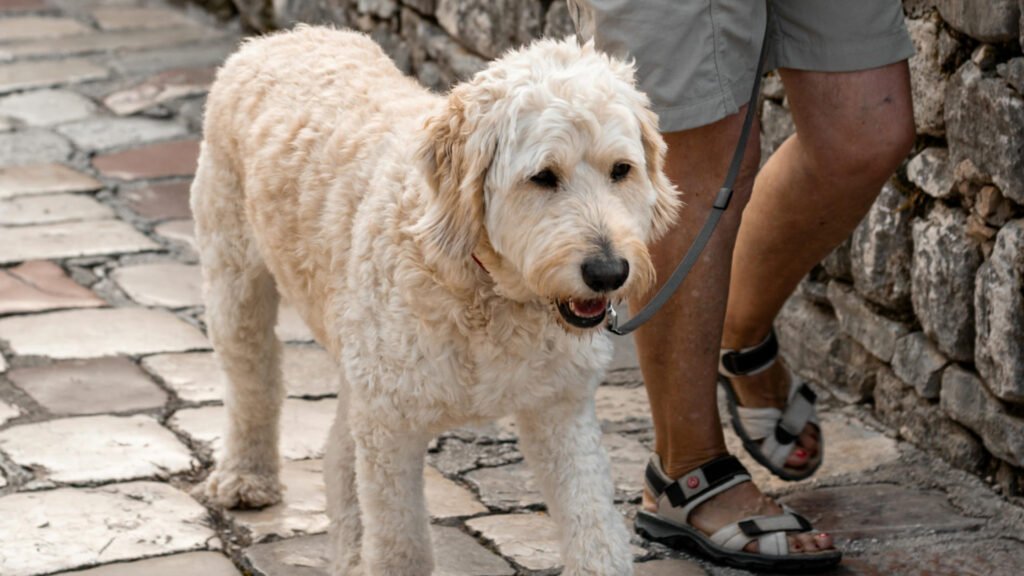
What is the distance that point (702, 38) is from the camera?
333cm

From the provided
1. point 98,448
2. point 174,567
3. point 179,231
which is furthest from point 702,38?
point 179,231

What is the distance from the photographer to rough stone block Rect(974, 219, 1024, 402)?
3.79m

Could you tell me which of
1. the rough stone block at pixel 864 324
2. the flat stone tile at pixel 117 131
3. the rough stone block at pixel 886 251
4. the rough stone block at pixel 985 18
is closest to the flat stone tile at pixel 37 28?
the flat stone tile at pixel 117 131

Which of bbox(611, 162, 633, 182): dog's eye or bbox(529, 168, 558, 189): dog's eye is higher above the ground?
bbox(611, 162, 633, 182): dog's eye

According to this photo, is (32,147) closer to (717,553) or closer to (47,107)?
(47,107)

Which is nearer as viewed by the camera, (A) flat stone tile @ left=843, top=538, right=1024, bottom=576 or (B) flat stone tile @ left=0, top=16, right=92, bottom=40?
(A) flat stone tile @ left=843, top=538, right=1024, bottom=576

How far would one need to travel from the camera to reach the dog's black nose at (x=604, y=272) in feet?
8.95

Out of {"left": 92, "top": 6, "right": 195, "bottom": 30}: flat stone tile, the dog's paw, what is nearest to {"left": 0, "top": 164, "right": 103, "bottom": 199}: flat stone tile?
{"left": 92, "top": 6, "right": 195, "bottom": 30}: flat stone tile

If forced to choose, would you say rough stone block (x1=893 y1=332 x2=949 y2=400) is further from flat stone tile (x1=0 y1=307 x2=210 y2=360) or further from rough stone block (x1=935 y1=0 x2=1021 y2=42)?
flat stone tile (x1=0 y1=307 x2=210 y2=360)

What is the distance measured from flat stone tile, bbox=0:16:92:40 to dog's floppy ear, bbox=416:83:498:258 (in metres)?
6.83

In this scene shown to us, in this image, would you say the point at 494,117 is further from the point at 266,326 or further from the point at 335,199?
the point at 266,326

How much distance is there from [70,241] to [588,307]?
12.2ft

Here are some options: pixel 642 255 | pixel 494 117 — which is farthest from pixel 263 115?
pixel 642 255

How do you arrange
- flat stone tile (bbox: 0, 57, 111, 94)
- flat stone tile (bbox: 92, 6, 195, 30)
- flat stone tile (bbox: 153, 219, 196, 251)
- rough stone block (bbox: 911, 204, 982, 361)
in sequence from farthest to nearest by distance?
flat stone tile (bbox: 92, 6, 195, 30)
flat stone tile (bbox: 0, 57, 111, 94)
flat stone tile (bbox: 153, 219, 196, 251)
rough stone block (bbox: 911, 204, 982, 361)
